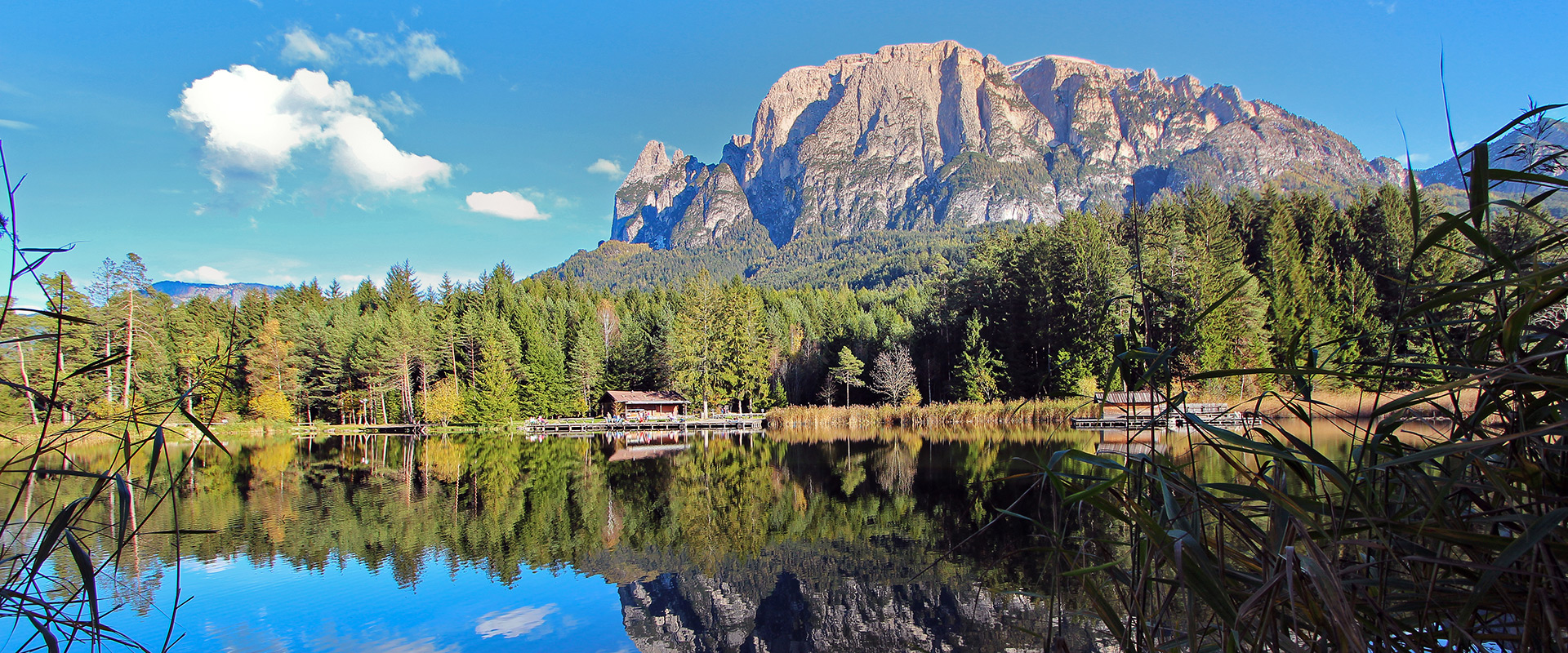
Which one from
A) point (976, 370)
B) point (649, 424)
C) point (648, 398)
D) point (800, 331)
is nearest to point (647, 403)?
point (648, 398)

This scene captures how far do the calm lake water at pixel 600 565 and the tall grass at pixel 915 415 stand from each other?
15943mm

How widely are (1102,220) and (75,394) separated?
160ft

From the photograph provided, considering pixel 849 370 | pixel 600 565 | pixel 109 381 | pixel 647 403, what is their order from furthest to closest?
1. pixel 647 403
2. pixel 849 370
3. pixel 109 381
4. pixel 600 565

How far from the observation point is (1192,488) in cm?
130

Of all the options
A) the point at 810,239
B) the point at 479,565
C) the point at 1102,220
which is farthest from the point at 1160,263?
the point at 810,239

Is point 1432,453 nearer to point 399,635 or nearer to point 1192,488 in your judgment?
point 1192,488

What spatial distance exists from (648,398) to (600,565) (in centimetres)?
3914

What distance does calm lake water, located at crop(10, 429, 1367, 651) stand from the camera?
705 cm

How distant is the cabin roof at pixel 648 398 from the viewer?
4738 centimetres

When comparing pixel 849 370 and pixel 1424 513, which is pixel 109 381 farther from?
pixel 1424 513

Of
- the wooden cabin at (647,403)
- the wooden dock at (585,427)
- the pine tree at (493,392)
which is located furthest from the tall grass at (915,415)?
the pine tree at (493,392)

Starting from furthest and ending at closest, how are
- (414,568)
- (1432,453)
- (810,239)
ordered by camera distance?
(810,239) → (414,568) → (1432,453)

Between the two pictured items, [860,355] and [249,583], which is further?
[860,355]

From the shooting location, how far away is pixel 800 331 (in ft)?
173
